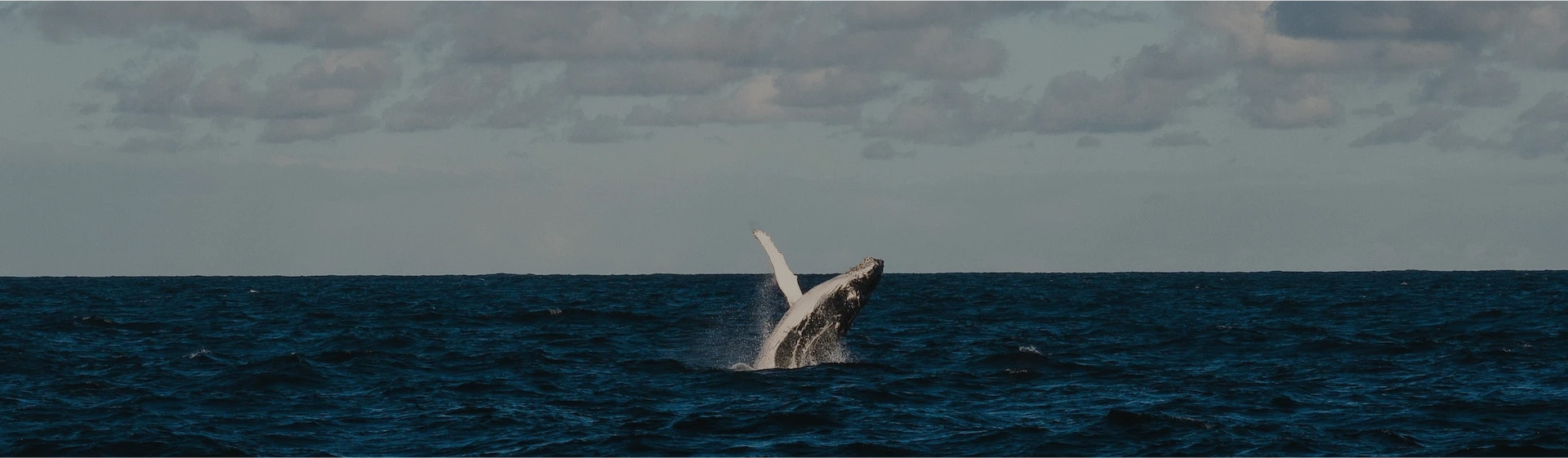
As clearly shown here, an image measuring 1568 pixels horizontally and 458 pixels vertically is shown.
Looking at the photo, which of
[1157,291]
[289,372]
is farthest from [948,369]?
[1157,291]

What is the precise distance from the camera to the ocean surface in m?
19.9

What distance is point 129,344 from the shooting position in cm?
3644

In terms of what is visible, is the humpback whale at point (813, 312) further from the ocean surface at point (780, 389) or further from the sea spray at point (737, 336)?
the sea spray at point (737, 336)

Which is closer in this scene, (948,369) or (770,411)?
(770,411)

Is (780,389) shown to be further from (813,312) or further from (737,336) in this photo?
(737,336)

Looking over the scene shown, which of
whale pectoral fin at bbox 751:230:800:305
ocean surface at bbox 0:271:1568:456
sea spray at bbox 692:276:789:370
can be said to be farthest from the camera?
sea spray at bbox 692:276:789:370

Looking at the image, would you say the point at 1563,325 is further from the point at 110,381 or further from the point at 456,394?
the point at 110,381

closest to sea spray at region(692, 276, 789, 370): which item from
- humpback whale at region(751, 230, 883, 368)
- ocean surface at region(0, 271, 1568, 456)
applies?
ocean surface at region(0, 271, 1568, 456)

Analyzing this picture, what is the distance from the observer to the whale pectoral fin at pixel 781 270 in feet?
79.4

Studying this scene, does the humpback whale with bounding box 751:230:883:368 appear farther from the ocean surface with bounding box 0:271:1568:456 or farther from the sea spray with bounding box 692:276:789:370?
the sea spray with bounding box 692:276:789:370

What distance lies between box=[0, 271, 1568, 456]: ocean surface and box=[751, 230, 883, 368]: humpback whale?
544 millimetres

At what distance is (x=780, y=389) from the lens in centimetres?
2495

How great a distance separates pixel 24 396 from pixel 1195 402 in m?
18.3

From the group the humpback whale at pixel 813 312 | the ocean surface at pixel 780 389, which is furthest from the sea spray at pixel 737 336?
the humpback whale at pixel 813 312
